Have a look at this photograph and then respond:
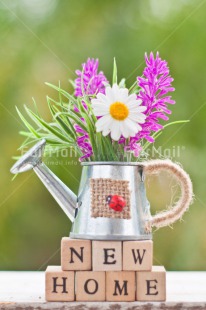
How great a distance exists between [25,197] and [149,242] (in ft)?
4.52

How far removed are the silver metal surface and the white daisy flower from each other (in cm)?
6

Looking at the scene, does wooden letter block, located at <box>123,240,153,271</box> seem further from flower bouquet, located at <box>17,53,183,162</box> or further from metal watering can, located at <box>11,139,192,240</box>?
flower bouquet, located at <box>17,53,183,162</box>

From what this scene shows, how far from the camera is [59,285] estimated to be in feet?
3.24

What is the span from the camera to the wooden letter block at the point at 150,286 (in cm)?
98

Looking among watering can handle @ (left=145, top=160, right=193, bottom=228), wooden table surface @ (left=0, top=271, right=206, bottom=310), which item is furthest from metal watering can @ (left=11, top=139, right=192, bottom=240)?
wooden table surface @ (left=0, top=271, right=206, bottom=310)

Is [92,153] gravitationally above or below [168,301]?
above

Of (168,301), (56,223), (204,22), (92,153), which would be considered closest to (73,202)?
(92,153)

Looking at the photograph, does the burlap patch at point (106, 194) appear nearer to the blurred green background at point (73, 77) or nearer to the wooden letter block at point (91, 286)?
the wooden letter block at point (91, 286)

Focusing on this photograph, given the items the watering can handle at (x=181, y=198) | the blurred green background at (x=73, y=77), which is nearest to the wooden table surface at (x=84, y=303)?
the watering can handle at (x=181, y=198)

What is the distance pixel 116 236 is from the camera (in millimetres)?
991

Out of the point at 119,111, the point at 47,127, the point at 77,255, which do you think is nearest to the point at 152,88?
the point at 119,111

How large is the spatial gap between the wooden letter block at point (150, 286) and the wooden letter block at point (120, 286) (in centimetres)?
1

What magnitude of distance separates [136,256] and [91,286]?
8 cm

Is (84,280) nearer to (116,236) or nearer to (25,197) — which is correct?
(116,236)
